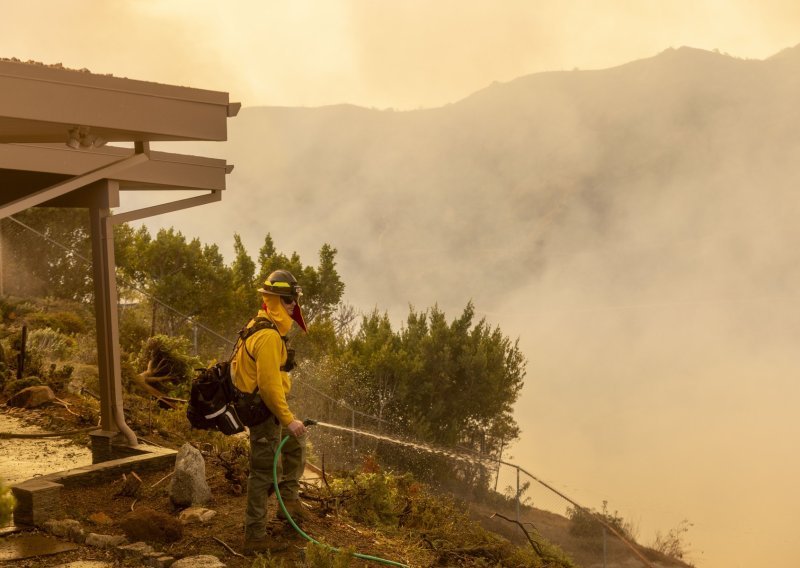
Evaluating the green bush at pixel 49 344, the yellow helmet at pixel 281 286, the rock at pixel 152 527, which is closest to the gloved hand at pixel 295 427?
the yellow helmet at pixel 281 286

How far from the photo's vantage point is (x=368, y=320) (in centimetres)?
4866

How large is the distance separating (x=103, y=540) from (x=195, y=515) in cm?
91

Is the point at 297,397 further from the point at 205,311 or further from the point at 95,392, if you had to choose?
the point at 95,392

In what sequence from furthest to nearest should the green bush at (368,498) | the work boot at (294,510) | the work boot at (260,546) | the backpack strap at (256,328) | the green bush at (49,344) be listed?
1. the green bush at (49,344)
2. the green bush at (368,498)
3. the work boot at (294,510)
4. the work boot at (260,546)
5. the backpack strap at (256,328)

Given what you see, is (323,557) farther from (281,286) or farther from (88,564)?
(281,286)

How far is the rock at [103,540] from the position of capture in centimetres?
657

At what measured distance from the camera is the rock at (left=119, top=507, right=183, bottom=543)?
22.1ft

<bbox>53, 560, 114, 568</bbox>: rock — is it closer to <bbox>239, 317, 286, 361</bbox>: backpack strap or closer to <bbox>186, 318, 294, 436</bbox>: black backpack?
<bbox>186, 318, 294, 436</bbox>: black backpack

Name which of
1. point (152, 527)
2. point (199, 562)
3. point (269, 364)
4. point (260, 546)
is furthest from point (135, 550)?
point (269, 364)

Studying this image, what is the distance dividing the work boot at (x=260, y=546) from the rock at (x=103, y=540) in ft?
3.08

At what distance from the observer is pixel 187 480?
25.3 feet

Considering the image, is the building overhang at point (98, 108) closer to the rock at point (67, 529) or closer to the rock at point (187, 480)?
the rock at point (187, 480)

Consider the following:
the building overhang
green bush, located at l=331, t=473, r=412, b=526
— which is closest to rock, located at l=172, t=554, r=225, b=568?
green bush, located at l=331, t=473, r=412, b=526

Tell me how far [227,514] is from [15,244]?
20.2 m
